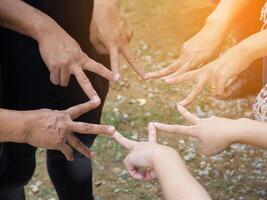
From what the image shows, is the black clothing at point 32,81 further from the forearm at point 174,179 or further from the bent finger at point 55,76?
the forearm at point 174,179

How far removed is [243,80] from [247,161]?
0.52 m

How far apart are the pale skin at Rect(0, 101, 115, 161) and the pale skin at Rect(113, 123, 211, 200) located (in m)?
0.11

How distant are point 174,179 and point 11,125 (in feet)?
1.42

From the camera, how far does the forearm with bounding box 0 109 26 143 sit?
1.40 metres

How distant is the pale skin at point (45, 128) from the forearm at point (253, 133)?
0.37 m

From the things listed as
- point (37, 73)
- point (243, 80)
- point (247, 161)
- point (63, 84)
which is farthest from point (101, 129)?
point (243, 80)

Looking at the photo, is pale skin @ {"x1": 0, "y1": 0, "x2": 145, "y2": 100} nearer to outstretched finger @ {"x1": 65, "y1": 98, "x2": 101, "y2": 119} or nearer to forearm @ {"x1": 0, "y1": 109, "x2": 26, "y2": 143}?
outstretched finger @ {"x1": 65, "y1": 98, "x2": 101, "y2": 119}

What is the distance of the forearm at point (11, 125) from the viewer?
1.40 meters

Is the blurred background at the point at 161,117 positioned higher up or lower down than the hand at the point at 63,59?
lower down

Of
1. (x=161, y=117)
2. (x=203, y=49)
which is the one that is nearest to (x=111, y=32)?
(x=203, y=49)

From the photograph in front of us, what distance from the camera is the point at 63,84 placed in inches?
64.0

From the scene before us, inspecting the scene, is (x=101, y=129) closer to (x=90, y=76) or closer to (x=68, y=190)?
(x=90, y=76)

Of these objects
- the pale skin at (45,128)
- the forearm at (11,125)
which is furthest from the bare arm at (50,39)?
the forearm at (11,125)

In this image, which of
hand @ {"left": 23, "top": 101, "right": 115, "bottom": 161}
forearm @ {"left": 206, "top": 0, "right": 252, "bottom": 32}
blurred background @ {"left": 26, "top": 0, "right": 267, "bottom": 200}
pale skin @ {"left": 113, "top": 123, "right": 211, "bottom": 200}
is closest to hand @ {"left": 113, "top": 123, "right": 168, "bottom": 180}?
pale skin @ {"left": 113, "top": 123, "right": 211, "bottom": 200}
